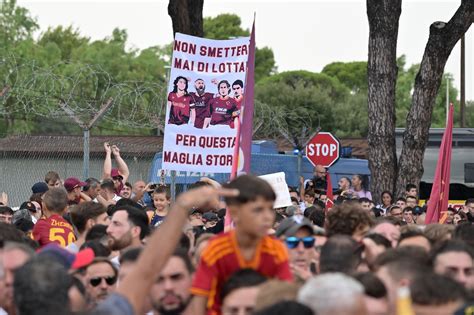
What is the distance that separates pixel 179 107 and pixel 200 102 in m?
0.23

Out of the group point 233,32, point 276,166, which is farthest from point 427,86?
point 233,32

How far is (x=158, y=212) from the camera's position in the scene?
1391cm

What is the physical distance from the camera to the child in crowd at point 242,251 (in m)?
6.31

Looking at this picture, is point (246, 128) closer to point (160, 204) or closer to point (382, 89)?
point (160, 204)

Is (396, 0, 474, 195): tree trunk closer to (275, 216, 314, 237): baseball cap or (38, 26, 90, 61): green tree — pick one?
(275, 216, 314, 237): baseball cap

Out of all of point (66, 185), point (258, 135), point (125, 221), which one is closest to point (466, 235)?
point (125, 221)

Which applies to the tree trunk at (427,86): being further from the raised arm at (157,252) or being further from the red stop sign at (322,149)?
the raised arm at (157,252)

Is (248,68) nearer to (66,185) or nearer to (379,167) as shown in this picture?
(66,185)

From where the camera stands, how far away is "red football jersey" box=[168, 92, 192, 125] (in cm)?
1547

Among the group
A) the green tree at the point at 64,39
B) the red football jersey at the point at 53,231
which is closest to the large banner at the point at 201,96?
the red football jersey at the point at 53,231

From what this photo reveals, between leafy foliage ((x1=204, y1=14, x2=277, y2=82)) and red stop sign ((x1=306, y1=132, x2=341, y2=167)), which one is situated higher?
leafy foliage ((x1=204, y1=14, x2=277, y2=82))

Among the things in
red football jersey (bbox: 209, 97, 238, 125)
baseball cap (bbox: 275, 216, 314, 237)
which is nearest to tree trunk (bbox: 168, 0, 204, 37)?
red football jersey (bbox: 209, 97, 238, 125)

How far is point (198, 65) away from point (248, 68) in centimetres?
386

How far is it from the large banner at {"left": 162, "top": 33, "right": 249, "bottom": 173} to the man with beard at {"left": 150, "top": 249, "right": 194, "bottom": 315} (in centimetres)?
846
